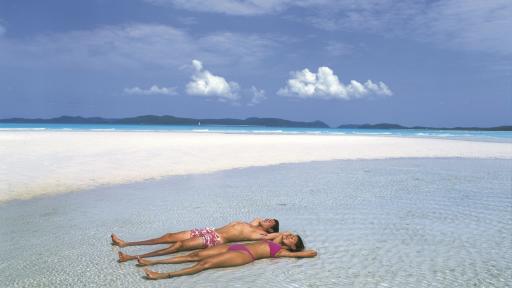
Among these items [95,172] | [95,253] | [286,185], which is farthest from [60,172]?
[95,253]

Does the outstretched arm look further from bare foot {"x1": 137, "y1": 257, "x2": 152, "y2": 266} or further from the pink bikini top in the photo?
bare foot {"x1": 137, "y1": 257, "x2": 152, "y2": 266}

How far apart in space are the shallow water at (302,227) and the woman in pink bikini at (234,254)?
0.10 m

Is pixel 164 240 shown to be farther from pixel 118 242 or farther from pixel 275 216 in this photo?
pixel 275 216

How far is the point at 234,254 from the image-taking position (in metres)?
5.71

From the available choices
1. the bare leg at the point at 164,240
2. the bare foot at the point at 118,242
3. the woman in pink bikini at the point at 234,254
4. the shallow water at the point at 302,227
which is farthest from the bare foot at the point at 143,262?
the bare foot at the point at 118,242

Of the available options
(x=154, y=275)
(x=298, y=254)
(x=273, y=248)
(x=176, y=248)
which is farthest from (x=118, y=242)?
(x=298, y=254)

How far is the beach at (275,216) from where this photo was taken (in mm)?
5438

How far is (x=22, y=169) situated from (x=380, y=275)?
12937mm

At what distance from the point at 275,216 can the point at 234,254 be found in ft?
10.5

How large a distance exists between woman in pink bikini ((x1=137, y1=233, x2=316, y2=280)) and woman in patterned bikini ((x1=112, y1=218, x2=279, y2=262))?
0.32 m

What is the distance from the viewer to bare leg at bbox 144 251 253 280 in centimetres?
515

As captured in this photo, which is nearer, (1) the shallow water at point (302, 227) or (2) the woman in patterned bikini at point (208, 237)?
(1) the shallow water at point (302, 227)

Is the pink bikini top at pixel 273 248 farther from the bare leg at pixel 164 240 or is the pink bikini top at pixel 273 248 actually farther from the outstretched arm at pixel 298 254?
the bare leg at pixel 164 240

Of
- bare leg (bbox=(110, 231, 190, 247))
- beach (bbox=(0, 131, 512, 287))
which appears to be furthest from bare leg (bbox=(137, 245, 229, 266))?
bare leg (bbox=(110, 231, 190, 247))
